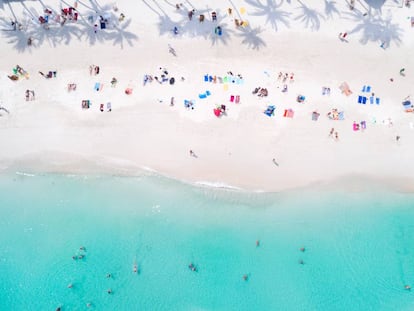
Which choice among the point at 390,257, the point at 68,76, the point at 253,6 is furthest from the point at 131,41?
the point at 390,257

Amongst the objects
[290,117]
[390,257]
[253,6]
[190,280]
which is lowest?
[190,280]

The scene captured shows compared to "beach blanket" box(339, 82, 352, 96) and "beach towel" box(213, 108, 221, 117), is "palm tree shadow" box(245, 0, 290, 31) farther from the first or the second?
"beach towel" box(213, 108, 221, 117)

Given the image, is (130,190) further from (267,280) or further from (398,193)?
(398,193)

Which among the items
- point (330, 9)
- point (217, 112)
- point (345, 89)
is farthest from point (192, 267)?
point (330, 9)

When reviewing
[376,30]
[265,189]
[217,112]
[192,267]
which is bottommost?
[192,267]

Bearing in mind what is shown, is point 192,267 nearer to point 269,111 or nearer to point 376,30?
point 269,111

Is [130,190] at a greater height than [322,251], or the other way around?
[130,190]
